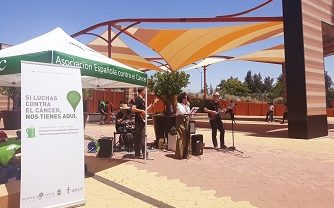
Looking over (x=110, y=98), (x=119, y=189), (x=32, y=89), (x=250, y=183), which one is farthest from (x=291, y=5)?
(x=110, y=98)

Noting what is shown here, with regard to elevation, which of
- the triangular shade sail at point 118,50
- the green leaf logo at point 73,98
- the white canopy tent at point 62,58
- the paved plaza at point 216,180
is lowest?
the paved plaza at point 216,180

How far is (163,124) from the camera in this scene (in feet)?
36.9

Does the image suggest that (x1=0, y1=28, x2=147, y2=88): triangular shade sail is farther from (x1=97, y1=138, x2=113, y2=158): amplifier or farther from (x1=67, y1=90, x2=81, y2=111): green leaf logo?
(x1=97, y1=138, x2=113, y2=158): amplifier

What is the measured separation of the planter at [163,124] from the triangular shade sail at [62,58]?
260 cm

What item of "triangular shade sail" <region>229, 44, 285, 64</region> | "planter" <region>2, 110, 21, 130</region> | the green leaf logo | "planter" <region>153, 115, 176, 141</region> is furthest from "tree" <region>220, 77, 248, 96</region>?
the green leaf logo

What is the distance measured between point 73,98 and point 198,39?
54.7 feet

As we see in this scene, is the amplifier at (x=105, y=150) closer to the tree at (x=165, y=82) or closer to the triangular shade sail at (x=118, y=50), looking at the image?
the triangular shade sail at (x=118, y=50)

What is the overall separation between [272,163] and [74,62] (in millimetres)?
5213

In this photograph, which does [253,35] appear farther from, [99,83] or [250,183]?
[250,183]

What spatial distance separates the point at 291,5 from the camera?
1483 cm

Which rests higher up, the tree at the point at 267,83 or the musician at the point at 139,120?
the tree at the point at 267,83

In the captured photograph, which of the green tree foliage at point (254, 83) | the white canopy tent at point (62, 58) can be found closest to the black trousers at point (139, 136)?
the white canopy tent at point (62, 58)

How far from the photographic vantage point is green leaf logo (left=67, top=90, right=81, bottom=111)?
5.14m

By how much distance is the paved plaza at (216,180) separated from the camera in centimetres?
552
